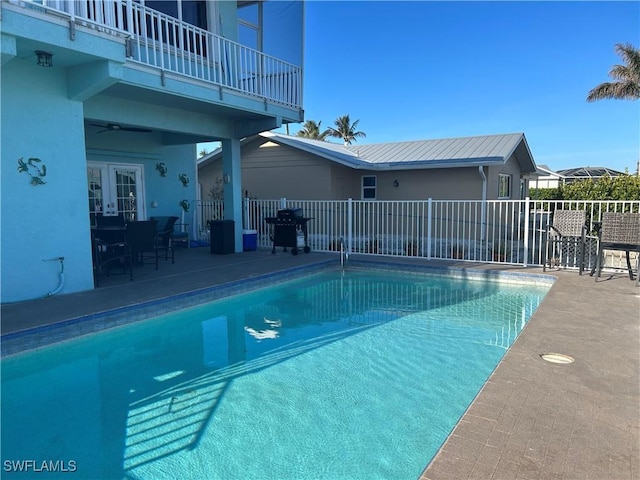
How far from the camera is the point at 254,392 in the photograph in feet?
13.8

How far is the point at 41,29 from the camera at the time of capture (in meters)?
5.54

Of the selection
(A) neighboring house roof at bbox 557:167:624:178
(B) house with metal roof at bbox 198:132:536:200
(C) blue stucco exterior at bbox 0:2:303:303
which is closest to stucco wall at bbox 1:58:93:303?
(C) blue stucco exterior at bbox 0:2:303:303

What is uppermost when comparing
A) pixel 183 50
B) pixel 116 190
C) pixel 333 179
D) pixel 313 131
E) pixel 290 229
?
pixel 313 131

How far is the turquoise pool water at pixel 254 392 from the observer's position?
3.09 meters

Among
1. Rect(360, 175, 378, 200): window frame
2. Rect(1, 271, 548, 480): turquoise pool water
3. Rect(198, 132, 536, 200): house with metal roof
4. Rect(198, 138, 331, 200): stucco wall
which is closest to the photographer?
Rect(1, 271, 548, 480): turquoise pool water

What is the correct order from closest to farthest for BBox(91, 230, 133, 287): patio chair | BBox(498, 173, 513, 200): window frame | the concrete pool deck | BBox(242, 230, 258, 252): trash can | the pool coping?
the concrete pool deck, the pool coping, BBox(91, 230, 133, 287): patio chair, BBox(242, 230, 258, 252): trash can, BBox(498, 173, 513, 200): window frame

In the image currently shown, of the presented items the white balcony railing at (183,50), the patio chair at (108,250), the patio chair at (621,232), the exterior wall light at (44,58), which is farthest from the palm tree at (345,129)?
the exterior wall light at (44,58)

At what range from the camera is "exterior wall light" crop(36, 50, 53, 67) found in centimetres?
593

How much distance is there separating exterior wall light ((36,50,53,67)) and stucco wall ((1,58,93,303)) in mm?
410

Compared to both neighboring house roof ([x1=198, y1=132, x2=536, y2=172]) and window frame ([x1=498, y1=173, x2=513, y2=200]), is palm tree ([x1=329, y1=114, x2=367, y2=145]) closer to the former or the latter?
neighboring house roof ([x1=198, y1=132, x2=536, y2=172])

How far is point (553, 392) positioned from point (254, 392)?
107 inches

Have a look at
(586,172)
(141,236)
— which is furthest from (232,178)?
(586,172)

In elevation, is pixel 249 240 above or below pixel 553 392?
above

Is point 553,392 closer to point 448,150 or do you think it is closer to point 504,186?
point 448,150
